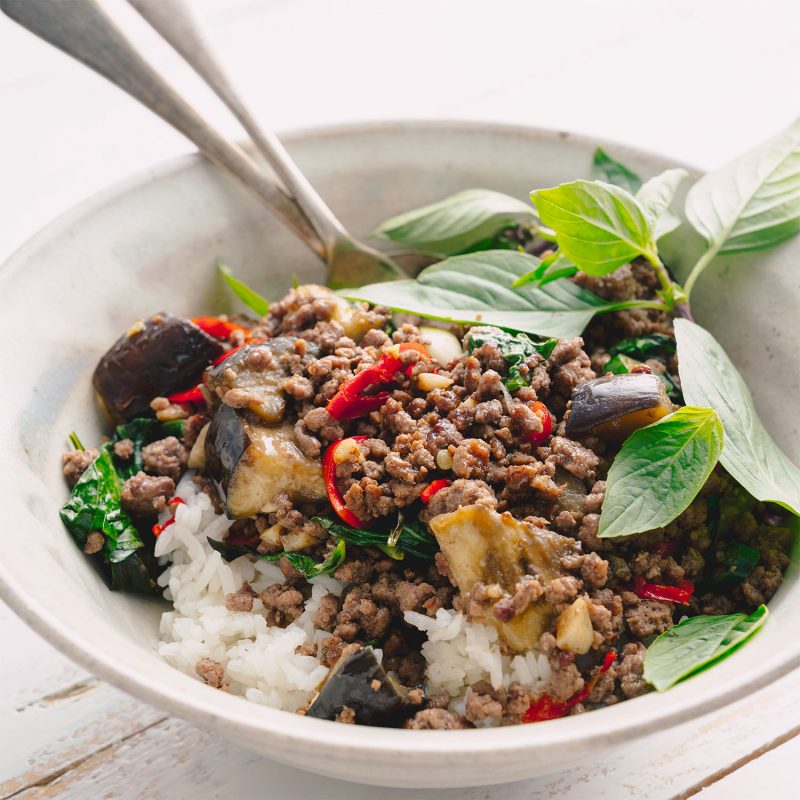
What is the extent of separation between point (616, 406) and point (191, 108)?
219 centimetres

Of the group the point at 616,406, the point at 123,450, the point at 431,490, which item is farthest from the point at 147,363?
the point at 616,406

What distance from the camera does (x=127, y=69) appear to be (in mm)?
3812

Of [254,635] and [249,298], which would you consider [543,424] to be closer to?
[254,635]

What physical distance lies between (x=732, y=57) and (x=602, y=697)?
17.2 ft

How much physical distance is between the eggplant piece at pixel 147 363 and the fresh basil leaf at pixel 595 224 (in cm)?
142

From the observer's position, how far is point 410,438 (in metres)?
3.11

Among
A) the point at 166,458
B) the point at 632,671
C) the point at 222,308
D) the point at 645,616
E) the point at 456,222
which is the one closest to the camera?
the point at 632,671

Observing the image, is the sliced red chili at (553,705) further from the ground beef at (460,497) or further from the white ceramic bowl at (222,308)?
the ground beef at (460,497)

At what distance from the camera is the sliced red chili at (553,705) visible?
9.23ft

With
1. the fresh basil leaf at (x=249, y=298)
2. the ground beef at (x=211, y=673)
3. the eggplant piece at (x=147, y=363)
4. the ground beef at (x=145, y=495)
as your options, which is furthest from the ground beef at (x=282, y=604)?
the fresh basil leaf at (x=249, y=298)

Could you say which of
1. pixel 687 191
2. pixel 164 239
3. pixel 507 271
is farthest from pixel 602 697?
pixel 164 239

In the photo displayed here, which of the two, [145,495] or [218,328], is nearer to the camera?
[145,495]

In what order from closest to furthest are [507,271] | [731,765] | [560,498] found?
[560,498] → [731,765] → [507,271]

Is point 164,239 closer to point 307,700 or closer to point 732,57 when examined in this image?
point 307,700
